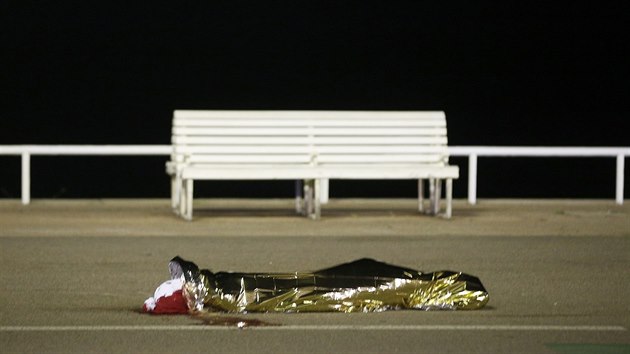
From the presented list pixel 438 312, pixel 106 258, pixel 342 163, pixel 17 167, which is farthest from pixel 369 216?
pixel 17 167

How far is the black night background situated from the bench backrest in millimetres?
22493

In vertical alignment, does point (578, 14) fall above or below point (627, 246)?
above

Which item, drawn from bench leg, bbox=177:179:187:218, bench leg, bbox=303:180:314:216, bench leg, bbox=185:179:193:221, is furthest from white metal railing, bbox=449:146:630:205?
bench leg, bbox=185:179:193:221

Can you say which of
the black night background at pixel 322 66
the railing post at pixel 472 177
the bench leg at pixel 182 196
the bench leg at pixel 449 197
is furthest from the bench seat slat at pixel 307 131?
the black night background at pixel 322 66

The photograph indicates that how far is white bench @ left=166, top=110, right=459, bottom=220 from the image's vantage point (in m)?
14.9

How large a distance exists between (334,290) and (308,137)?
6.81 meters

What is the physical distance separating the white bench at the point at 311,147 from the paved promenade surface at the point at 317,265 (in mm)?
459

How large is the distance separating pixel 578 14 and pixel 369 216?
25236mm

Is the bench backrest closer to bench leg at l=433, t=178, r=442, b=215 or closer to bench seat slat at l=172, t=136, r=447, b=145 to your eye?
bench seat slat at l=172, t=136, r=447, b=145

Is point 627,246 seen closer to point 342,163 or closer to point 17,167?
point 342,163

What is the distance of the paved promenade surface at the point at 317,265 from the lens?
7.59 meters

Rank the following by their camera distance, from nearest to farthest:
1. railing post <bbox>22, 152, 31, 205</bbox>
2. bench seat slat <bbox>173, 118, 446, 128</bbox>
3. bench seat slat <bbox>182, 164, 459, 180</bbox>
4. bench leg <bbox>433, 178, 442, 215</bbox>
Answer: bench seat slat <bbox>182, 164, 459, 180</bbox>, bench seat slat <bbox>173, 118, 446, 128</bbox>, bench leg <bbox>433, 178, 442, 215</bbox>, railing post <bbox>22, 152, 31, 205</bbox>

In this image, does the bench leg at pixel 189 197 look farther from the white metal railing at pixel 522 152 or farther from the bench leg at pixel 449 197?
the white metal railing at pixel 522 152

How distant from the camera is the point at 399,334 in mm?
7762
